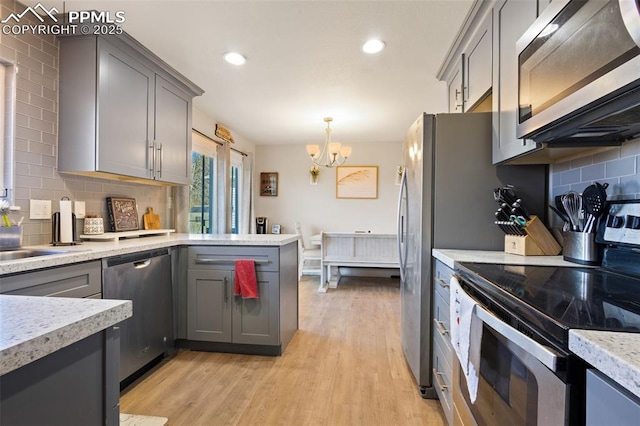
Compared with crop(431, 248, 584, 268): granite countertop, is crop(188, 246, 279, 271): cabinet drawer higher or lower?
lower

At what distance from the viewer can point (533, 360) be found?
0.74 meters

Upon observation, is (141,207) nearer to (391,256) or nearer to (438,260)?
(438,260)

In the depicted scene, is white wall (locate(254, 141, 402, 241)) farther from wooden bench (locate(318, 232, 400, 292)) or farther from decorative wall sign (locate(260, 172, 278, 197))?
wooden bench (locate(318, 232, 400, 292))

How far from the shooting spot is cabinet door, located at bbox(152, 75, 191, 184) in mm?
2607


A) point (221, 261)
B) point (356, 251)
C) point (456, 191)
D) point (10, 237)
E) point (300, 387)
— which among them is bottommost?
point (300, 387)

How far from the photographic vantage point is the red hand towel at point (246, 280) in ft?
7.64

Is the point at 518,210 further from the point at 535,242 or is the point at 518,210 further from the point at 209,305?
the point at 209,305

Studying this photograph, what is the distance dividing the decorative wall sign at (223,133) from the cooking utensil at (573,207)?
3.87m

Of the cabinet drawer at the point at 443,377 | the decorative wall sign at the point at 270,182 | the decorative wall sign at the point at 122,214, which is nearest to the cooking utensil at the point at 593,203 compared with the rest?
the cabinet drawer at the point at 443,377

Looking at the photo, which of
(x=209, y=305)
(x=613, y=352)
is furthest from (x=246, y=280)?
(x=613, y=352)

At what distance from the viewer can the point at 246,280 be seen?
2.34 metres

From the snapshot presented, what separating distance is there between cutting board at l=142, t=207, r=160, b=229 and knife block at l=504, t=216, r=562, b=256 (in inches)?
115

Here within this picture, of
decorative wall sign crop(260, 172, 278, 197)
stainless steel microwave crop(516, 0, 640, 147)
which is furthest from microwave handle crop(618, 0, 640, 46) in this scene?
decorative wall sign crop(260, 172, 278, 197)

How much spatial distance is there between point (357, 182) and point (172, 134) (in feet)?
11.9
